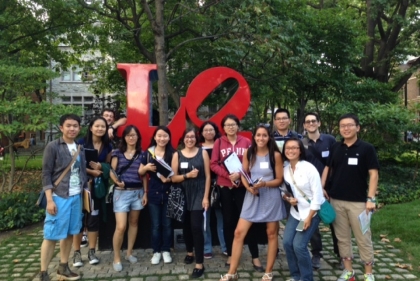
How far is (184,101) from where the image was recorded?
605 cm

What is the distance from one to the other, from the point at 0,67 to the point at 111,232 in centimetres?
365

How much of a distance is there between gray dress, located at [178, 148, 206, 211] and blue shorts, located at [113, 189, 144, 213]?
65cm

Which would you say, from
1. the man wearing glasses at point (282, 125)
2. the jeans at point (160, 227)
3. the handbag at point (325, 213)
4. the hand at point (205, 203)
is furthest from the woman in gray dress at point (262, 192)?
the jeans at point (160, 227)

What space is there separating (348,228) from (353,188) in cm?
49

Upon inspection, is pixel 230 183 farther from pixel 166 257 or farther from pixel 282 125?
pixel 166 257

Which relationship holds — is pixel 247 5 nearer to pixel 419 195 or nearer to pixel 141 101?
pixel 141 101

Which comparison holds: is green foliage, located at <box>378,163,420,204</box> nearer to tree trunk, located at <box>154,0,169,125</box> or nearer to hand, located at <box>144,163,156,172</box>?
tree trunk, located at <box>154,0,169,125</box>

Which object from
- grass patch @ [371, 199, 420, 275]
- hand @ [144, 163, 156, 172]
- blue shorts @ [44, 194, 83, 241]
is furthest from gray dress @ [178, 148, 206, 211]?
grass patch @ [371, 199, 420, 275]

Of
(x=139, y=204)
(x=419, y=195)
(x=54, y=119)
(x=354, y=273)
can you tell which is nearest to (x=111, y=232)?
(x=139, y=204)

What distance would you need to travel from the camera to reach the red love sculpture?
591 cm

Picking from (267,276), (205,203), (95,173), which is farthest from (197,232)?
(95,173)

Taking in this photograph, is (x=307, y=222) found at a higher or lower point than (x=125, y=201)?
lower

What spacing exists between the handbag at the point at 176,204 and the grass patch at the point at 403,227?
3.02 meters

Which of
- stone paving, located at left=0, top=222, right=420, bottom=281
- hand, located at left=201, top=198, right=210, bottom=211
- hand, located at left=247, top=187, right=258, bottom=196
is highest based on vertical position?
hand, located at left=247, top=187, right=258, bottom=196
